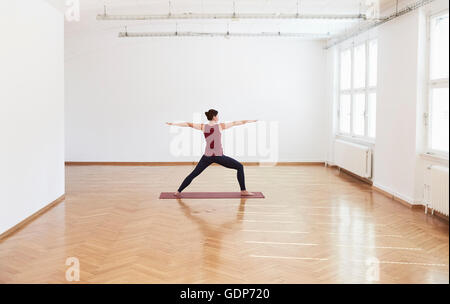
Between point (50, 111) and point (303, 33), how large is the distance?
5.89 metres

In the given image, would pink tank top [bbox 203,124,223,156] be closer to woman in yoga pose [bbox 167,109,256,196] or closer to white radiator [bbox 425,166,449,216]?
woman in yoga pose [bbox 167,109,256,196]

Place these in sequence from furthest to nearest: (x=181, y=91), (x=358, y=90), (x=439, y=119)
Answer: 1. (x=181, y=91)
2. (x=358, y=90)
3. (x=439, y=119)

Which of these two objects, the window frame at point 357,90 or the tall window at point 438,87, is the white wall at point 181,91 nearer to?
the window frame at point 357,90

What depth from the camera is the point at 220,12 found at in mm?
8055

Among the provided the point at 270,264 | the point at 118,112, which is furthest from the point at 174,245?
the point at 118,112

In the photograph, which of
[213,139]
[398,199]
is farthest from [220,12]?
[398,199]

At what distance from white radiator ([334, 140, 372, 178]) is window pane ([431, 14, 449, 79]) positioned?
233 centimetres

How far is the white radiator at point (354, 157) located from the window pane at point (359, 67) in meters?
1.19

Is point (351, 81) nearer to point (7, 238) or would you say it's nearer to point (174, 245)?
point (174, 245)

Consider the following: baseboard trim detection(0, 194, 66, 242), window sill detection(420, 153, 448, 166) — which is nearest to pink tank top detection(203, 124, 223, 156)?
baseboard trim detection(0, 194, 66, 242)

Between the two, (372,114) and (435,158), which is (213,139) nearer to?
(435,158)

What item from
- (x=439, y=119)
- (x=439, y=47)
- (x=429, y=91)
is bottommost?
(x=439, y=119)

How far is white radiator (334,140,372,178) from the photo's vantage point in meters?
8.16

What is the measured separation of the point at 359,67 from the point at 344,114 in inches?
50.2
